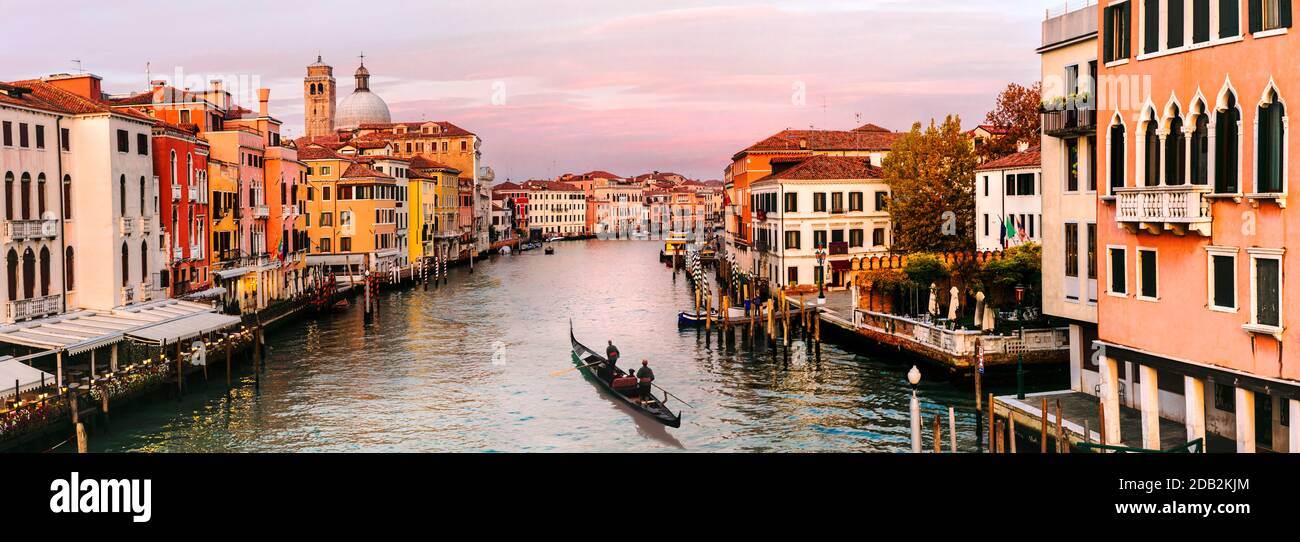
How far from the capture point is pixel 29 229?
18.7 metres

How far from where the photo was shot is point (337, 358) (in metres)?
24.8

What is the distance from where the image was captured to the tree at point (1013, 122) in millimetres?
36062

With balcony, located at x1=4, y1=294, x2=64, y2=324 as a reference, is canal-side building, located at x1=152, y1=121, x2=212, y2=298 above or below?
above

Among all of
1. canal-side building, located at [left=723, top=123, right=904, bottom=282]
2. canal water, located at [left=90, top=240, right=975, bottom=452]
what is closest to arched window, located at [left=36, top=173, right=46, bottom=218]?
canal water, located at [left=90, top=240, right=975, bottom=452]

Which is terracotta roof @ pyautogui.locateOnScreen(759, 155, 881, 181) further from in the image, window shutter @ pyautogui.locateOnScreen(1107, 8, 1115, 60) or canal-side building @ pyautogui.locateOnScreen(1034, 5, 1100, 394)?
window shutter @ pyautogui.locateOnScreen(1107, 8, 1115, 60)

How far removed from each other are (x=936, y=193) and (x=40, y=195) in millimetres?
23083

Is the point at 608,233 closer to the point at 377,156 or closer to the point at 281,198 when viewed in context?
the point at 377,156

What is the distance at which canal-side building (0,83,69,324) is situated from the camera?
59.3 ft

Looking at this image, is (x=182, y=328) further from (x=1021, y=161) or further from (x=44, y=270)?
(x=1021, y=161)

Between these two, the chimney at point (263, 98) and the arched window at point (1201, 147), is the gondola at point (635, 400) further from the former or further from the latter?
the chimney at point (263, 98)

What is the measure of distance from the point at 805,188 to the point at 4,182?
22.8 metres

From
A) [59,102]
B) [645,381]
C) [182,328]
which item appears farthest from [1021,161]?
[59,102]

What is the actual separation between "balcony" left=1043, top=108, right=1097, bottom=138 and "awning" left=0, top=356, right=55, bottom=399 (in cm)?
1388
